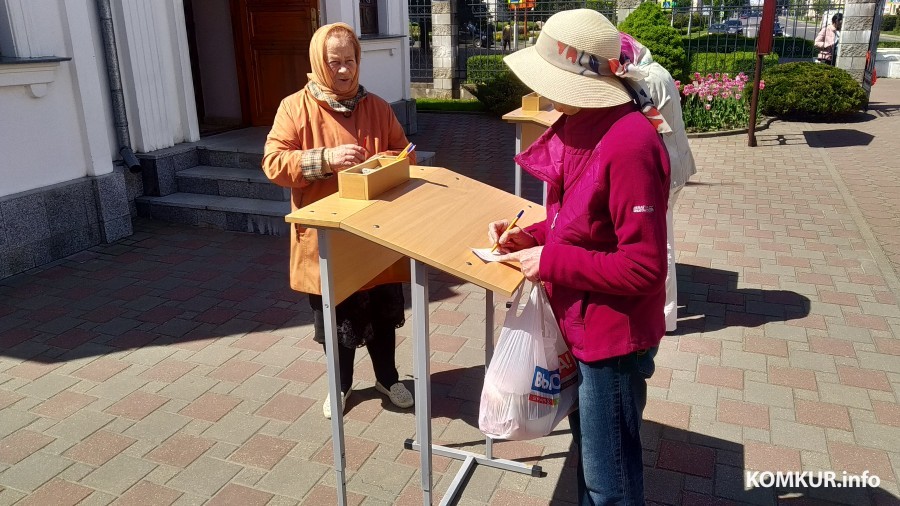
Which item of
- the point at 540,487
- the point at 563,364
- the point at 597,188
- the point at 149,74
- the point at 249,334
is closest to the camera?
the point at 597,188

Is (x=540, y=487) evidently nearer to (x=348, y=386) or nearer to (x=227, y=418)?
(x=348, y=386)

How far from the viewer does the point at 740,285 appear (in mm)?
5332

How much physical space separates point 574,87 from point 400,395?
7.17ft

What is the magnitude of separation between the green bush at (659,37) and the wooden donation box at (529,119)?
8921 mm

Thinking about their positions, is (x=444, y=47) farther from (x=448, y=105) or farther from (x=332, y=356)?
(x=332, y=356)

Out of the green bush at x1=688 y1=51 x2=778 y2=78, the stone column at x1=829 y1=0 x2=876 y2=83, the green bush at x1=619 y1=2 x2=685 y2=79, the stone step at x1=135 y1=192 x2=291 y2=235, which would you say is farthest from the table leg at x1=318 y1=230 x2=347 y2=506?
the stone column at x1=829 y1=0 x2=876 y2=83

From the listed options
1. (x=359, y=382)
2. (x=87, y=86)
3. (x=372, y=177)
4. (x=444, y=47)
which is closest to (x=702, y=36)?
(x=444, y=47)

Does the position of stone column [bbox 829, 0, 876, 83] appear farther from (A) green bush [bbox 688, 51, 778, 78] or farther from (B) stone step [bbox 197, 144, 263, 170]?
(B) stone step [bbox 197, 144, 263, 170]

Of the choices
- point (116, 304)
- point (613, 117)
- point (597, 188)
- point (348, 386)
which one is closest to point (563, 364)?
point (597, 188)

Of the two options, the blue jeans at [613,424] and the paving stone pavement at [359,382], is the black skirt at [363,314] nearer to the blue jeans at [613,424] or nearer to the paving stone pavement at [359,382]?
the paving stone pavement at [359,382]

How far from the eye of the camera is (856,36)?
1422 centimetres

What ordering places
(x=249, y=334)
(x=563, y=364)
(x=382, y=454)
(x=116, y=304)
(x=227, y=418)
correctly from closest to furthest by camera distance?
(x=563, y=364) → (x=382, y=454) → (x=227, y=418) → (x=249, y=334) → (x=116, y=304)

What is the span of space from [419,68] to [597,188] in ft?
56.6

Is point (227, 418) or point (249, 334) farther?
point (249, 334)
